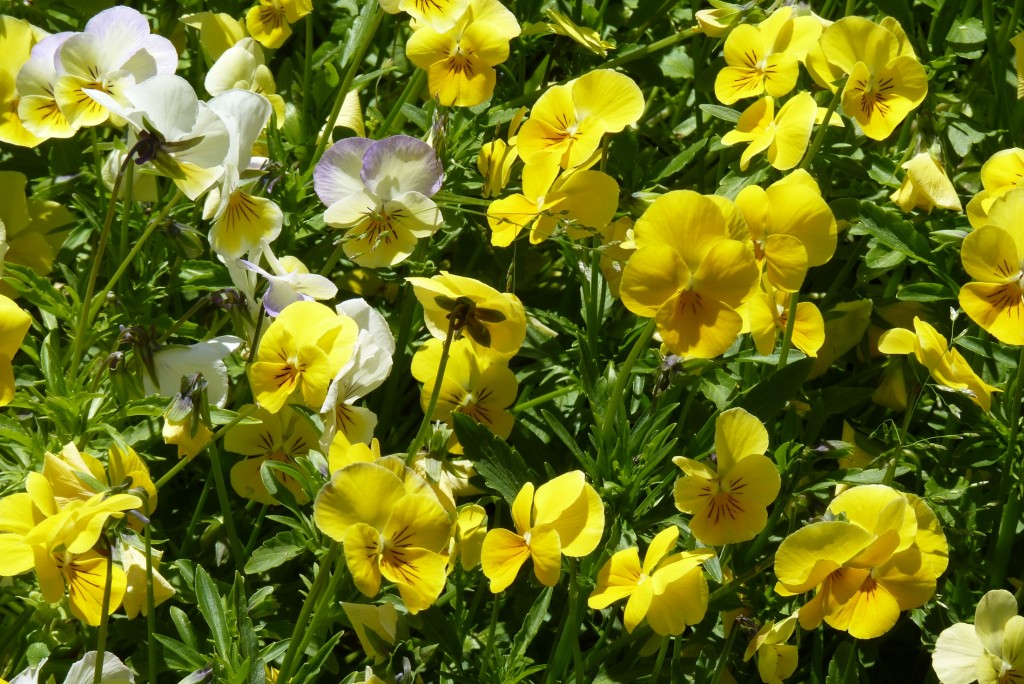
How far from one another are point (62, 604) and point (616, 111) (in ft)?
3.01

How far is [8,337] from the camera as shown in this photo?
50.0 inches

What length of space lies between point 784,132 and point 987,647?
0.70 m

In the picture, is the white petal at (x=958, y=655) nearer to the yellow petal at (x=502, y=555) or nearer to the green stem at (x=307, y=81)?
the yellow petal at (x=502, y=555)

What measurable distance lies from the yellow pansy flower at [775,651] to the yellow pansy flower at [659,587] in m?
0.16

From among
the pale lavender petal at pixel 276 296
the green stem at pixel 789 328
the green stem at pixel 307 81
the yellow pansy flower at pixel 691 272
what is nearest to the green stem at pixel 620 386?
the yellow pansy flower at pixel 691 272

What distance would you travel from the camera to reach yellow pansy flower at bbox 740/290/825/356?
134 cm

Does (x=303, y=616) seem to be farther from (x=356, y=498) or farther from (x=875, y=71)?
(x=875, y=71)

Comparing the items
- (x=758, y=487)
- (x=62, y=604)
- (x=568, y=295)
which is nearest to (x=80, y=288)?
(x=62, y=604)

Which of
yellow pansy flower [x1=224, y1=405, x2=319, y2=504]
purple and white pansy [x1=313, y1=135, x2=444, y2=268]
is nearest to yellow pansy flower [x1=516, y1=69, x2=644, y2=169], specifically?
purple and white pansy [x1=313, y1=135, x2=444, y2=268]

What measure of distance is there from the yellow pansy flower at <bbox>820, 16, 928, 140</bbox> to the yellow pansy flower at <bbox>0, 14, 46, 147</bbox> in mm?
1084

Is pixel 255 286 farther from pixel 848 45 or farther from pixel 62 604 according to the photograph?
pixel 848 45

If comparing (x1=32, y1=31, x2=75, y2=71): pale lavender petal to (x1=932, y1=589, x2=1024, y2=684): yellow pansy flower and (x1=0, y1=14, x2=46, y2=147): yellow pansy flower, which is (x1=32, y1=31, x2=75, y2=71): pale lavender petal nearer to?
(x1=0, y1=14, x2=46, y2=147): yellow pansy flower

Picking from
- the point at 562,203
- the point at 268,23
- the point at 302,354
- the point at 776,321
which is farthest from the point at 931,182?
the point at 268,23

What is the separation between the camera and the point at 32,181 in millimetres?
1928
